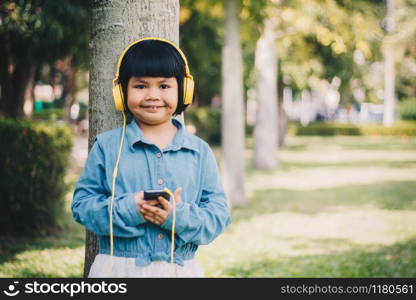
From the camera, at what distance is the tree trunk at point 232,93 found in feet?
30.9

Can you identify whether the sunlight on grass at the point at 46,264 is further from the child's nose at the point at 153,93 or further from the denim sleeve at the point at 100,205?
Result: the child's nose at the point at 153,93

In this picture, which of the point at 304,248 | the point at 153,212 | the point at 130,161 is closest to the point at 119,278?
the point at 153,212

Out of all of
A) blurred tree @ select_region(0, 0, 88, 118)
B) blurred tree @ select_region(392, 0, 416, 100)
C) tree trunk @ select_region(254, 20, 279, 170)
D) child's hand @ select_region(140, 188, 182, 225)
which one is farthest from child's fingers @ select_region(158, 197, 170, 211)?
blurred tree @ select_region(392, 0, 416, 100)

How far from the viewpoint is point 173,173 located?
8.07ft

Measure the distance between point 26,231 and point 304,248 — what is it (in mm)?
3724

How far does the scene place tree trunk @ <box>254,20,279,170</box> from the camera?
15.6 meters

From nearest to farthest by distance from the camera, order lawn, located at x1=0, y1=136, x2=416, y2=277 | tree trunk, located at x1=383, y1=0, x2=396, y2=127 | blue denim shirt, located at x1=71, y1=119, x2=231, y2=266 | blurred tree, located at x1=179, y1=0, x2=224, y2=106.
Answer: blue denim shirt, located at x1=71, y1=119, x2=231, y2=266 < lawn, located at x1=0, y1=136, x2=416, y2=277 < blurred tree, located at x1=179, y1=0, x2=224, y2=106 < tree trunk, located at x1=383, y1=0, x2=396, y2=127

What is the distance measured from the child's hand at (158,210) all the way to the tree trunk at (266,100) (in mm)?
13086

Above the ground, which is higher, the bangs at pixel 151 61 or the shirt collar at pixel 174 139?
the bangs at pixel 151 61

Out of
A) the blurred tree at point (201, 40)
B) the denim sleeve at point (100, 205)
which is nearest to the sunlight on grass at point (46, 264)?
the denim sleeve at point (100, 205)

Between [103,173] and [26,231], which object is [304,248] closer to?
[26,231]

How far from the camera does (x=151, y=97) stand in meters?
2.44

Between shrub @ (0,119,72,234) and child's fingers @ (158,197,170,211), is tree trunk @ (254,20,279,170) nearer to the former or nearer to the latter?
shrub @ (0,119,72,234)

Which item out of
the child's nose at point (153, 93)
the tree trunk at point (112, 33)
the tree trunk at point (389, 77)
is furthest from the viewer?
the tree trunk at point (389, 77)
